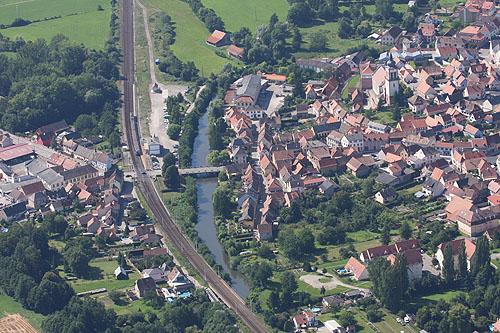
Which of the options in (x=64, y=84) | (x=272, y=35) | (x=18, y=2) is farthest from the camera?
(x=18, y=2)

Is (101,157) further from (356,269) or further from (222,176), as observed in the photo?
(356,269)

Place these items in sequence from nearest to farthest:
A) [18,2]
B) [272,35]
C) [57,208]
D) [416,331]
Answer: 1. [416,331]
2. [57,208]
3. [272,35]
4. [18,2]

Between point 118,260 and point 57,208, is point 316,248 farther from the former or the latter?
point 57,208

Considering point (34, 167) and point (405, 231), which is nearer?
point (405, 231)

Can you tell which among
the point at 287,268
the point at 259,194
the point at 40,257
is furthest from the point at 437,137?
the point at 40,257

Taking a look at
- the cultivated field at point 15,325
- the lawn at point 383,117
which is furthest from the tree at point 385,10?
the cultivated field at point 15,325

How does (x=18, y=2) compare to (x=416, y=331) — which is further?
(x=18, y=2)

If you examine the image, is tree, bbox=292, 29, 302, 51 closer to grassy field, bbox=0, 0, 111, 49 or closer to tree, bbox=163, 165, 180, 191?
grassy field, bbox=0, 0, 111, 49

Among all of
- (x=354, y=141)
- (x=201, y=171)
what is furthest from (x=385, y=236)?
(x=201, y=171)
